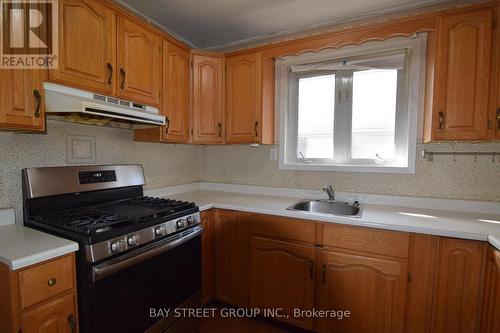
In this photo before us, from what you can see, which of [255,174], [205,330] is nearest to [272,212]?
[255,174]

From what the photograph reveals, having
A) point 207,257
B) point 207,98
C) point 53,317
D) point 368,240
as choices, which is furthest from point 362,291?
point 207,98

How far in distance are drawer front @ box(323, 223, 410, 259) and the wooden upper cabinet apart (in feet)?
2.26

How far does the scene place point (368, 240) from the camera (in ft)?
4.90

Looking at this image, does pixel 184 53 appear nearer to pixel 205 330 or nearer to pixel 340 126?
pixel 340 126

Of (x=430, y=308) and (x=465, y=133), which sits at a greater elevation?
(x=465, y=133)

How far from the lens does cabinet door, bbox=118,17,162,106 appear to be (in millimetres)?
1603

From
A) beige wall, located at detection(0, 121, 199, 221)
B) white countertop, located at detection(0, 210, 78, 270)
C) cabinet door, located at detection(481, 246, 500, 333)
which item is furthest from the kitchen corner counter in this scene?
cabinet door, located at detection(481, 246, 500, 333)

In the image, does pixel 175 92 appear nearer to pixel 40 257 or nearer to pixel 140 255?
pixel 140 255

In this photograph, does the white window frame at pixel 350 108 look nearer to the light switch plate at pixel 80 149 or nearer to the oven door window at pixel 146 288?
the oven door window at pixel 146 288

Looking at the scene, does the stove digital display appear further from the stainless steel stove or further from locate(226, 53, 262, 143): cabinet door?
locate(226, 53, 262, 143): cabinet door

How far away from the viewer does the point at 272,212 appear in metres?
1.75

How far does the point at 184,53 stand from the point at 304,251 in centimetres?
184

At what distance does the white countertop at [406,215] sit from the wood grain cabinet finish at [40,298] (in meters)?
0.92

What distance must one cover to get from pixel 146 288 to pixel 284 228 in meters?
0.92
